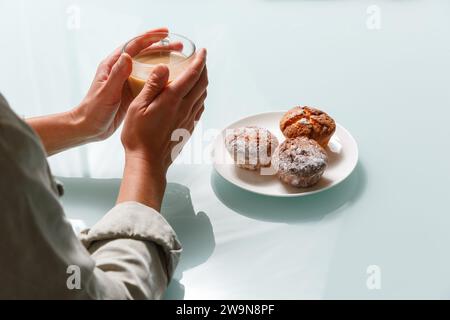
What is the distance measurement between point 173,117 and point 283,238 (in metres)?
0.27

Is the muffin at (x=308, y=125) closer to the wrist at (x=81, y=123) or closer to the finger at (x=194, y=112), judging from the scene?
the finger at (x=194, y=112)

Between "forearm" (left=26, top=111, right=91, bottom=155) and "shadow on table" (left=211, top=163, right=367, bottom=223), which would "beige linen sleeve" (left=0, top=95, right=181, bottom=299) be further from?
"forearm" (left=26, top=111, right=91, bottom=155)

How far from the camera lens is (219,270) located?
819 mm

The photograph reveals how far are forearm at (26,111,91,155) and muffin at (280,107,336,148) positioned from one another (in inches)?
14.9

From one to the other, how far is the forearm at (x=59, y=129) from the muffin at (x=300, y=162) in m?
0.37

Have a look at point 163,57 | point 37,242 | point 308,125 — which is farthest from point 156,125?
point 37,242

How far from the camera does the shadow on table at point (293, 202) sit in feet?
2.95

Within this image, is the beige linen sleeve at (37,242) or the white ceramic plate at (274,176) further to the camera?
the white ceramic plate at (274,176)

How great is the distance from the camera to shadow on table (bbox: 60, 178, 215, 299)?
2.76ft

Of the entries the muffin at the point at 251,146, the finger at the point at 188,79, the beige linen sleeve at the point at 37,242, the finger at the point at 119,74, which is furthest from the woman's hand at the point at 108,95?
the beige linen sleeve at the point at 37,242

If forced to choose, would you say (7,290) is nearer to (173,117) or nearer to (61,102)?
(173,117)

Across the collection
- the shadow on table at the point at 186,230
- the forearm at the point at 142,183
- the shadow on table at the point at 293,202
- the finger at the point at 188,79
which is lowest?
the shadow on table at the point at 186,230

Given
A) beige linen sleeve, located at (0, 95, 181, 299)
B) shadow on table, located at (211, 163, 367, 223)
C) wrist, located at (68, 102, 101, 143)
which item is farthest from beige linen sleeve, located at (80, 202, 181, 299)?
wrist, located at (68, 102, 101, 143)

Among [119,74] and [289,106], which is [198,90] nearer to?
[119,74]
